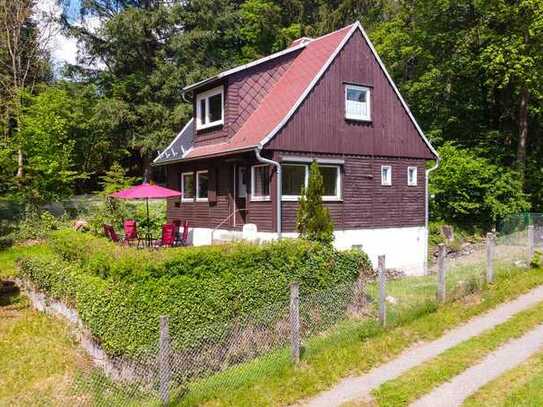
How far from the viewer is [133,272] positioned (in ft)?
28.7

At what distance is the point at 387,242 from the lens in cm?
1856

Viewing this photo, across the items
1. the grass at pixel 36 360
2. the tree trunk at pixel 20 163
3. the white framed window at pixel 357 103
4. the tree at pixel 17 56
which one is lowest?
the grass at pixel 36 360

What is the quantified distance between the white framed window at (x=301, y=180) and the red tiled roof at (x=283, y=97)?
4.86ft

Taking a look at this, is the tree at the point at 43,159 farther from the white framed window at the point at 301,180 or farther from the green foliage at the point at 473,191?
the green foliage at the point at 473,191

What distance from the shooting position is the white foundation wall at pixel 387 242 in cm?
1741

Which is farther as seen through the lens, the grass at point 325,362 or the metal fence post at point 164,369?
the grass at point 325,362

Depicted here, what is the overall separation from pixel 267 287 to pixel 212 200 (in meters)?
9.14

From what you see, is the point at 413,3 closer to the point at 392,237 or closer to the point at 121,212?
the point at 392,237

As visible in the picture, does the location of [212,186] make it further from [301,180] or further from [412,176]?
[412,176]

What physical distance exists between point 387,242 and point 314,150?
15.0 feet

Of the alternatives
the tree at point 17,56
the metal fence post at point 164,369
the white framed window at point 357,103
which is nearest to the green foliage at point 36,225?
the tree at point 17,56

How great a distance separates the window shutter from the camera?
18875mm

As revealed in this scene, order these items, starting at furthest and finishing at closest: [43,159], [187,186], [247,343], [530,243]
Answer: [43,159], [187,186], [530,243], [247,343]

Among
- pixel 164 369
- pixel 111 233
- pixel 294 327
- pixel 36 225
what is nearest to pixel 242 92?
pixel 111 233
